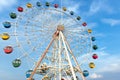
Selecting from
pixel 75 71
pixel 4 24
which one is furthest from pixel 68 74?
pixel 4 24

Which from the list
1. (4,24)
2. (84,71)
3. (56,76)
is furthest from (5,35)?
(84,71)

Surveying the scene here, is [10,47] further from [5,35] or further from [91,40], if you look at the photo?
[91,40]

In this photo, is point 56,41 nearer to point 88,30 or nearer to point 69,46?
point 69,46

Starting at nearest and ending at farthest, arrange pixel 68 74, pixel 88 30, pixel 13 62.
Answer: pixel 13 62 → pixel 68 74 → pixel 88 30

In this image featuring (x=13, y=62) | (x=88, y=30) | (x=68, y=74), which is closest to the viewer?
(x=13, y=62)

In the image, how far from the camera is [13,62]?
4312cm

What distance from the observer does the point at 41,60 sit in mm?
44250

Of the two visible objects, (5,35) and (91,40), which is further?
(91,40)

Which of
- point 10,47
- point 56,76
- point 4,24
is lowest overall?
point 56,76

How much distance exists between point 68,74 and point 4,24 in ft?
37.9

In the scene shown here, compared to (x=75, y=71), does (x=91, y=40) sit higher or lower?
higher

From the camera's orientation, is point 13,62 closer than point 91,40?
Yes

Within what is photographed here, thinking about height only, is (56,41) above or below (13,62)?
Answer: above

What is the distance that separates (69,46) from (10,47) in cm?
855
